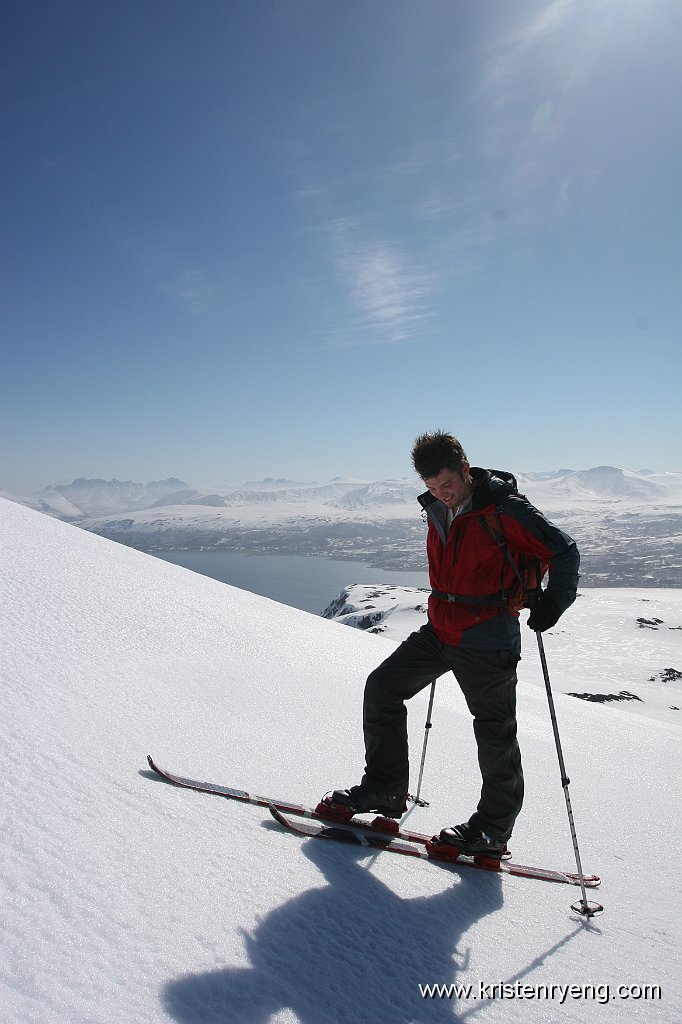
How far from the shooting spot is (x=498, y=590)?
2926 mm

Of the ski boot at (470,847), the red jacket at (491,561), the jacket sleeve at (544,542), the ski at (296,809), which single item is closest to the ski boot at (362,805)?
the ski at (296,809)

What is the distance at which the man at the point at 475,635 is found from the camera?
2.82 m

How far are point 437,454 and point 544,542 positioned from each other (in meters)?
0.71

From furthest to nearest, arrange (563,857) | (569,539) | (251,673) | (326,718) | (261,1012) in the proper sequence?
(251,673) → (326,718) → (563,857) → (569,539) → (261,1012)

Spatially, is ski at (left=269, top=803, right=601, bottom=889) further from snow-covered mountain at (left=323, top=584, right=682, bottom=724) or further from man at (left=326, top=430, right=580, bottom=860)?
snow-covered mountain at (left=323, top=584, right=682, bottom=724)

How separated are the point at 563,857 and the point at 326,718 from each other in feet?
6.56

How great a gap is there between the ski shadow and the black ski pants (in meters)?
0.46

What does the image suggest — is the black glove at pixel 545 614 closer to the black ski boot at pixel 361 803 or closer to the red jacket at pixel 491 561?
the red jacket at pixel 491 561

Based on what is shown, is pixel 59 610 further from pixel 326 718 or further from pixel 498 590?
pixel 498 590

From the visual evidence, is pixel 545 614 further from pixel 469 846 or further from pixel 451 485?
pixel 469 846

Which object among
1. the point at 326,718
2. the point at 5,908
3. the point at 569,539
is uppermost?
the point at 569,539

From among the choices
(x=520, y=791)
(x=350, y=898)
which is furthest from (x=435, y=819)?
(x=350, y=898)

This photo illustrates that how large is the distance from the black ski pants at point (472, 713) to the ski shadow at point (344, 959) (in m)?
0.46

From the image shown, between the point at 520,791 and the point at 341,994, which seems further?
the point at 520,791
